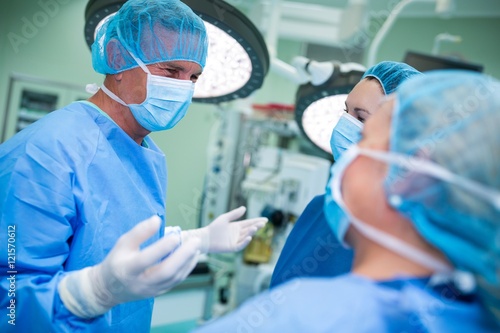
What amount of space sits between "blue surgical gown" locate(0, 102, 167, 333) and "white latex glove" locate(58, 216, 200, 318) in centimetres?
7

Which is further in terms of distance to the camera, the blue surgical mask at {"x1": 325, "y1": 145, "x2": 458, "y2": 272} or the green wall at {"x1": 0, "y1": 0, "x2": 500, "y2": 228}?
the green wall at {"x1": 0, "y1": 0, "x2": 500, "y2": 228}

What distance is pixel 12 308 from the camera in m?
0.94

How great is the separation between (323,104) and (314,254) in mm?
614

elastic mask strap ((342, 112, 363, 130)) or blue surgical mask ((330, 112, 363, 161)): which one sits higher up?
elastic mask strap ((342, 112, 363, 130))

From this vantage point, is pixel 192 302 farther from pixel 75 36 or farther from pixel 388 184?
pixel 388 184

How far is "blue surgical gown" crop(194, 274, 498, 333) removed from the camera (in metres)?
0.59

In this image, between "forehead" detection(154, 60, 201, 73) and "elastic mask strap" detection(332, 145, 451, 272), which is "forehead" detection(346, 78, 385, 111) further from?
"elastic mask strap" detection(332, 145, 451, 272)

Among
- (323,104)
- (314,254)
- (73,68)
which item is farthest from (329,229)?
(73,68)

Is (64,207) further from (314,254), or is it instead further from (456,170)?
(456,170)

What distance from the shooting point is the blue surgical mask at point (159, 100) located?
4.03 ft

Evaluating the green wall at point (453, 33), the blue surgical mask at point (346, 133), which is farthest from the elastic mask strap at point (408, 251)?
the green wall at point (453, 33)

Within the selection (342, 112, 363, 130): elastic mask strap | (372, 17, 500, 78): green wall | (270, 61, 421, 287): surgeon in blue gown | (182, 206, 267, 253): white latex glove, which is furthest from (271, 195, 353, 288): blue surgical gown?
(372, 17, 500, 78): green wall

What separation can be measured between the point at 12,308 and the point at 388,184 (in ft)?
2.78

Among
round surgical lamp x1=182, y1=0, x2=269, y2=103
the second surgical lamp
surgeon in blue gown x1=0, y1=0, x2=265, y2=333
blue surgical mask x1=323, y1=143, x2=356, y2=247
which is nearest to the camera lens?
blue surgical mask x1=323, y1=143, x2=356, y2=247
